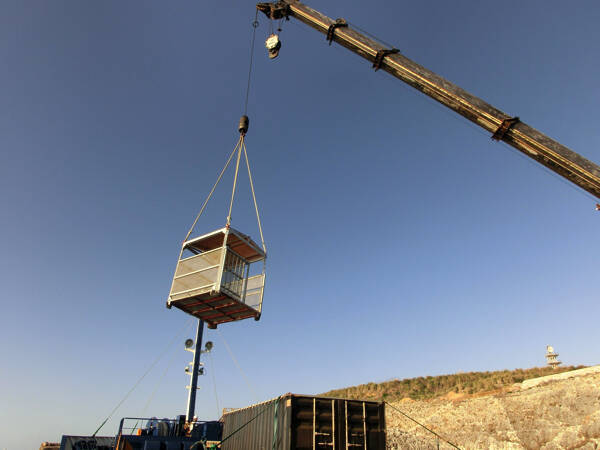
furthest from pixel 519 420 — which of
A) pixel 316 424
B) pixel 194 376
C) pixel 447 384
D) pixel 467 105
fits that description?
pixel 467 105

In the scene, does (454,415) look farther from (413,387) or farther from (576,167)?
(576,167)

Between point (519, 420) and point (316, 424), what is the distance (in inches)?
842

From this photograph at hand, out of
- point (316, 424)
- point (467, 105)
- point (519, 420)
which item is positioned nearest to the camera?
point (316, 424)

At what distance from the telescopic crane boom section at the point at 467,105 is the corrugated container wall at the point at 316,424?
11063 mm

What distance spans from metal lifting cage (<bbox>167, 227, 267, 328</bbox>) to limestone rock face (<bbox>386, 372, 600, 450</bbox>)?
19.7m

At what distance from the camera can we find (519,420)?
2605 cm

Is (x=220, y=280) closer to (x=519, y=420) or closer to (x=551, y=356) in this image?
(x=519, y=420)

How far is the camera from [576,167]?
11156mm

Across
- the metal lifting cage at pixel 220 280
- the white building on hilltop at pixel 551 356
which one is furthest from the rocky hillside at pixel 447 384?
the metal lifting cage at pixel 220 280

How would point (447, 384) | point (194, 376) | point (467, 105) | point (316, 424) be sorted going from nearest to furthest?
point (316, 424) → point (467, 105) → point (194, 376) → point (447, 384)

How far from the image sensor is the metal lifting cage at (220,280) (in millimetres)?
16469

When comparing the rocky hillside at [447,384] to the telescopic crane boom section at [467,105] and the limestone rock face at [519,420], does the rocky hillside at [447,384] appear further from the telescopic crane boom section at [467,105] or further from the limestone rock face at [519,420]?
the telescopic crane boom section at [467,105]

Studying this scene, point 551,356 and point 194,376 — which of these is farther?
point 551,356

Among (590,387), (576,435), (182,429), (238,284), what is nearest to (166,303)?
(238,284)
